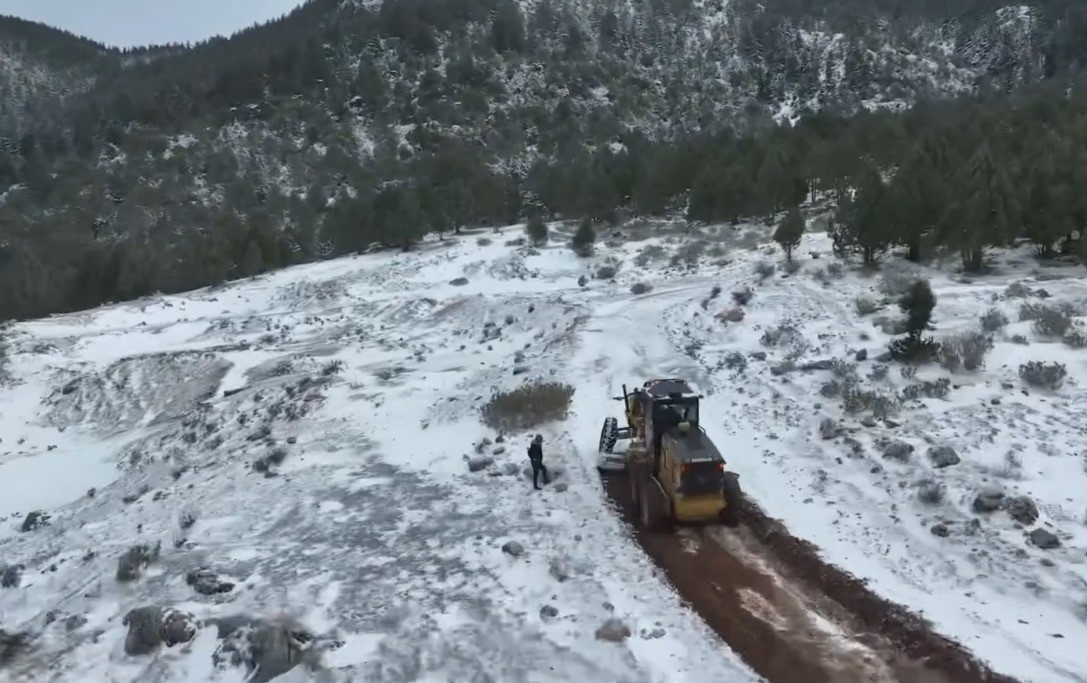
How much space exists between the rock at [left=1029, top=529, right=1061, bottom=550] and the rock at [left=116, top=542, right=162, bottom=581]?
1294 cm

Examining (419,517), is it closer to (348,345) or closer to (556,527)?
(556,527)

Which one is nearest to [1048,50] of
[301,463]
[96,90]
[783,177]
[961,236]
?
[783,177]

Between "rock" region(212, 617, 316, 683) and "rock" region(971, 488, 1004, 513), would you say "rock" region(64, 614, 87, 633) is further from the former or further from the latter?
"rock" region(971, 488, 1004, 513)

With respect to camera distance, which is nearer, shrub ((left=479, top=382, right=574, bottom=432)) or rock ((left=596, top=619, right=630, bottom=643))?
rock ((left=596, top=619, right=630, bottom=643))

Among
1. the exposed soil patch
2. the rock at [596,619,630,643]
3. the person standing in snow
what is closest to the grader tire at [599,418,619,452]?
the person standing in snow

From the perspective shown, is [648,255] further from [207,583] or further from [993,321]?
[207,583]

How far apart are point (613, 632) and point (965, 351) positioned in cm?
1207

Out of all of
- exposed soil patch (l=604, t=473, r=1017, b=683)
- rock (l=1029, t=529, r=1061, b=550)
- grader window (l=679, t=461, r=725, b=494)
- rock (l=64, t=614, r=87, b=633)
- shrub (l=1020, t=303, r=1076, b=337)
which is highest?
shrub (l=1020, t=303, r=1076, b=337)

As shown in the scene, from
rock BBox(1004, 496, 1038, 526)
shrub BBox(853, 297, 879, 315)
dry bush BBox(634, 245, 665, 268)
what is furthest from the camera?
dry bush BBox(634, 245, 665, 268)

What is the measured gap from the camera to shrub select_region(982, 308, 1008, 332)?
20.2 m

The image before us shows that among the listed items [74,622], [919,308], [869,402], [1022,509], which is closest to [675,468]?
[1022,509]

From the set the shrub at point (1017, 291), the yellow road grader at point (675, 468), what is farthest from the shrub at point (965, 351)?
the yellow road grader at point (675, 468)

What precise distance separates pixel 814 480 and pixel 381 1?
137877 millimetres

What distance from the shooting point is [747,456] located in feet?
51.4
